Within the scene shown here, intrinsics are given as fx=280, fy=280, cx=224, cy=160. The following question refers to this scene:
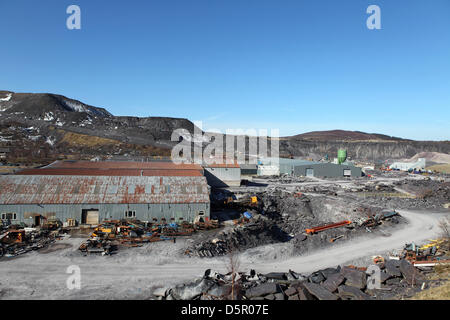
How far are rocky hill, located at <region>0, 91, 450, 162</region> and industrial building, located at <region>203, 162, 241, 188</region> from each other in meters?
43.3

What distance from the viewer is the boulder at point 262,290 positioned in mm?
15711

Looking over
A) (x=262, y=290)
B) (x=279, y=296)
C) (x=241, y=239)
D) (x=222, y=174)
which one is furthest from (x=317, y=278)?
(x=222, y=174)

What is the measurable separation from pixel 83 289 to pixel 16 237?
11476mm

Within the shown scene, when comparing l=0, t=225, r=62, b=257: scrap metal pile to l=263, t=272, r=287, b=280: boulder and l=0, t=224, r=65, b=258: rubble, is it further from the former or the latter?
l=263, t=272, r=287, b=280: boulder

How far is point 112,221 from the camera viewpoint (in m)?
27.6

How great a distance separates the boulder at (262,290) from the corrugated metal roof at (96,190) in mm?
14201

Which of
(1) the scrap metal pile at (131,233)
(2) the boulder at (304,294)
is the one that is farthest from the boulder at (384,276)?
(1) the scrap metal pile at (131,233)

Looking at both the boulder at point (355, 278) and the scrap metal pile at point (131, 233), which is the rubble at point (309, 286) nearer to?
the boulder at point (355, 278)

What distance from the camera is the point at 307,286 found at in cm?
1619

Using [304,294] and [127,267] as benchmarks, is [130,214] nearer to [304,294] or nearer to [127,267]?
[127,267]

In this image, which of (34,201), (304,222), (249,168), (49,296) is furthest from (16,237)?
(249,168)

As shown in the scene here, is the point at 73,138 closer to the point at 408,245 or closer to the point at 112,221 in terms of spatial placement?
the point at 112,221

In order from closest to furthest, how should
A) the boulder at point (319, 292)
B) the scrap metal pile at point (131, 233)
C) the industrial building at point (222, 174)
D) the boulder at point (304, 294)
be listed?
the boulder at point (319, 292), the boulder at point (304, 294), the scrap metal pile at point (131, 233), the industrial building at point (222, 174)

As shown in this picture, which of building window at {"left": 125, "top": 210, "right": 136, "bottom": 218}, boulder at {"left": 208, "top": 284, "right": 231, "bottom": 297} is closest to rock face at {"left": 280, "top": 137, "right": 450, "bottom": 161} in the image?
building window at {"left": 125, "top": 210, "right": 136, "bottom": 218}
